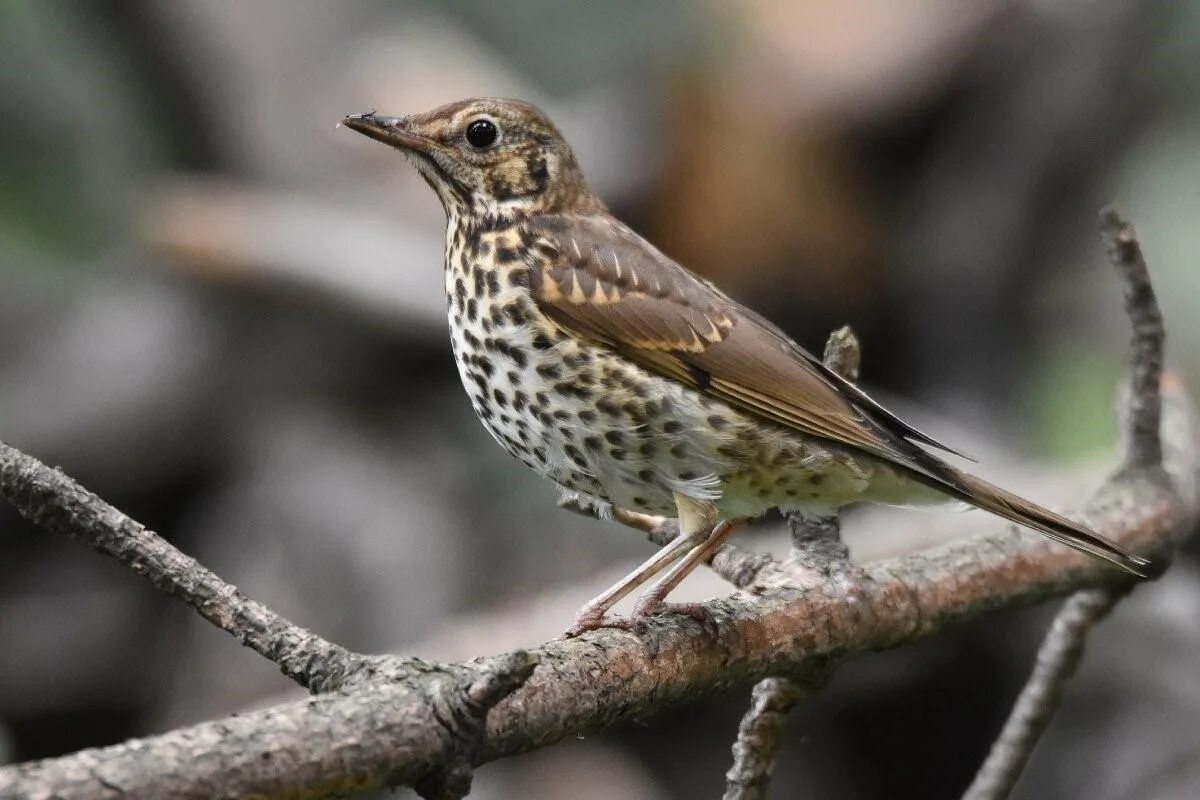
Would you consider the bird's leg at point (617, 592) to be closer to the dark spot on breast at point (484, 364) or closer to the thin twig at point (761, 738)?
the thin twig at point (761, 738)

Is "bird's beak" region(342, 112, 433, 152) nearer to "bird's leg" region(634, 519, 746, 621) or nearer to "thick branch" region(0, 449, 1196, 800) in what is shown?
"bird's leg" region(634, 519, 746, 621)

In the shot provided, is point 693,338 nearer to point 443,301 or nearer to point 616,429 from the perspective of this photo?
point 616,429

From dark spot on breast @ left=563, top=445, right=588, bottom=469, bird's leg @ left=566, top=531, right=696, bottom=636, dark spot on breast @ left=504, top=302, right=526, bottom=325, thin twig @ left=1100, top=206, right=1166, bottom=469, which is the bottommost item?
bird's leg @ left=566, top=531, right=696, bottom=636

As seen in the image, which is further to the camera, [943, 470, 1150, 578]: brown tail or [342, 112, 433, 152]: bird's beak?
[342, 112, 433, 152]: bird's beak

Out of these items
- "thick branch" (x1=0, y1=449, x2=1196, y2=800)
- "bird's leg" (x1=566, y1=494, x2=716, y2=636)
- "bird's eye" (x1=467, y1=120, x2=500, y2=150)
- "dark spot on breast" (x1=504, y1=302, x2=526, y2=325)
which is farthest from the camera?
"bird's eye" (x1=467, y1=120, x2=500, y2=150)

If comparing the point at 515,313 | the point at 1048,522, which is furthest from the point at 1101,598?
the point at 515,313

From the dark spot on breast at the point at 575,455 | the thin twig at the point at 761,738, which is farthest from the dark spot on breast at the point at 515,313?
the thin twig at the point at 761,738

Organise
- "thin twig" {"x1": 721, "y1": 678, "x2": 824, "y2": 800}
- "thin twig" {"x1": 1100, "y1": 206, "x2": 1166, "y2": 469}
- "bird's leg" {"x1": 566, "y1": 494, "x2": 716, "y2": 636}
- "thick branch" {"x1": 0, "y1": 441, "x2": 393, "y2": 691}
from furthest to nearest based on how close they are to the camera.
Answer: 1. "thin twig" {"x1": 1100, "y1": 206, "x2": 1166, "y2": 469}
2. "bird's leg" {"x1": 566, "y1": 494, "x2": 716, "y2": 636}
3. "thin twig" {"x1": 721, "y1": 678, "x2": 824, "y2": 800}
4. "thick branch" {"x1": 0, "y1": 441, "x2": 393, "y2": 691}

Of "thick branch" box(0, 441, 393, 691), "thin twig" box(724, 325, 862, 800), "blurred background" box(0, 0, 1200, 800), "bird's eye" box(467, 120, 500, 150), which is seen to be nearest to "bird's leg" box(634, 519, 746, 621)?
"thin twig" box(724, 325, 862, 800)
